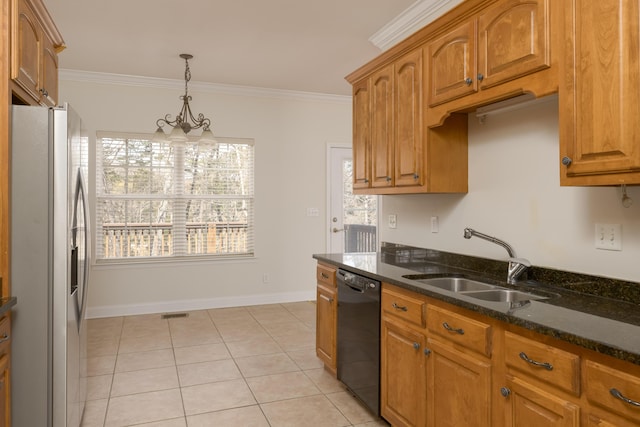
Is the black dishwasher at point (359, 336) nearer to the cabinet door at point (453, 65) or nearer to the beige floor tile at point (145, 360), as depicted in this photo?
the cabinet door at point (453, 65)

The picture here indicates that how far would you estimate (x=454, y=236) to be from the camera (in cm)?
302

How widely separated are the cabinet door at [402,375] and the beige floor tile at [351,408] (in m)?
0.21

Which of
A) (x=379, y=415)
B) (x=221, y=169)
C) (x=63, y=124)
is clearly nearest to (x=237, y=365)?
(x=379, y=415)

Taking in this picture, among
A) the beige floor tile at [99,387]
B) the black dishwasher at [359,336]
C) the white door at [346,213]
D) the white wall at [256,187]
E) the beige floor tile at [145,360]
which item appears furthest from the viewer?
the white door at [346,213]

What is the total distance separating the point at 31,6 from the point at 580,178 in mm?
2729

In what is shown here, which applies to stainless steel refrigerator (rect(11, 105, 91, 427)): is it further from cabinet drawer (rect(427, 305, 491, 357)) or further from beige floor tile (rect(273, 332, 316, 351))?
beige floor tile (rect(273, 332, 316, 351))

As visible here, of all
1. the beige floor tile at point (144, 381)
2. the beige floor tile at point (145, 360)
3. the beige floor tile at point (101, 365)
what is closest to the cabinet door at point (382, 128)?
the beige floor tile at point (144, 381)

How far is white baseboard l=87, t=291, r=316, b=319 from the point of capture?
16.5ft

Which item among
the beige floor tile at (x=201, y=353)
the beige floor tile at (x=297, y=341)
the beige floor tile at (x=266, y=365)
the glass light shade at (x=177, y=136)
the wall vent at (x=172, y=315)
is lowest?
the beige floor tile at (x=266, y=365)

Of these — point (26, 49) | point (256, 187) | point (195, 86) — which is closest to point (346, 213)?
point (256, 187)

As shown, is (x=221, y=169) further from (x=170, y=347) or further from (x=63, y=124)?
(x=63, y=124)

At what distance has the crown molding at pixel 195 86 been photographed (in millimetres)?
4855

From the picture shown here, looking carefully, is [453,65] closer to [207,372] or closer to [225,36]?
[225,36]

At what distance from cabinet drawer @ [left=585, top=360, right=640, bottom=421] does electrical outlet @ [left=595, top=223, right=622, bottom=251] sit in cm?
80
